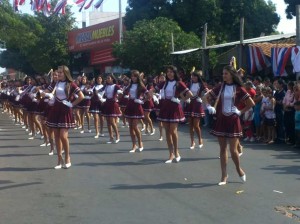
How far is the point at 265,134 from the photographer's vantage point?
1534 cm

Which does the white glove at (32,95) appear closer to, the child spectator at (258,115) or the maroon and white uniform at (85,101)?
the maroon and white uniform at (85,101)

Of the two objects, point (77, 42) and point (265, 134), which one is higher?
point (77, 42)

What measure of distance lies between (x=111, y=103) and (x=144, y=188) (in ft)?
20.3

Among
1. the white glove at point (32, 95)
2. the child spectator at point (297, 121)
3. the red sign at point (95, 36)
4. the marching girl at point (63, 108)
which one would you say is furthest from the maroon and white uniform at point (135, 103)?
the red sign at point (95, 36)

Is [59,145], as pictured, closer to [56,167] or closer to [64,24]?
[56,167]

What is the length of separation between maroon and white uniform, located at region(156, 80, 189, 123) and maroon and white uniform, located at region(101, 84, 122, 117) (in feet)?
10.8

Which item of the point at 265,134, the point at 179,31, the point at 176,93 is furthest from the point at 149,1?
the point at 176,93

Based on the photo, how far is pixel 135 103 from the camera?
1312cm

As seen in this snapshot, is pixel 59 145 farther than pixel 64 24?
No

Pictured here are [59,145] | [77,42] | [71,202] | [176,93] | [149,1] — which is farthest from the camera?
[77,42]

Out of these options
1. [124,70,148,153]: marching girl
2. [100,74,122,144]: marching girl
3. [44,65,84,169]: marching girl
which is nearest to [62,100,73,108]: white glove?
[44,65,84,169]: marching girl

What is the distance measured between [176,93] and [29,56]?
3669 centimetres

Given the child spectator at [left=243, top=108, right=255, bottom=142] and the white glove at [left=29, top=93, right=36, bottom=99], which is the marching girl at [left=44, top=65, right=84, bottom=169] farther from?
the child spectator at [left=243, top=108, right=255, bottom=142]

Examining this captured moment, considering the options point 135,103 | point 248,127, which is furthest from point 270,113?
point 135,103
